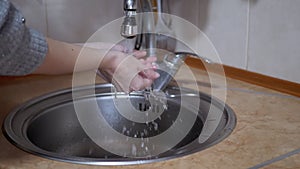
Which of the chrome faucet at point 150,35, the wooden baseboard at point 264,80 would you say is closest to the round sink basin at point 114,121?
the chrome faucet at point 150,35

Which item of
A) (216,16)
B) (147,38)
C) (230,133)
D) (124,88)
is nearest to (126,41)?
(147,38)

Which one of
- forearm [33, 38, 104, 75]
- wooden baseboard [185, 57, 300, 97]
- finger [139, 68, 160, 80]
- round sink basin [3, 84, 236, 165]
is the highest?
forearm [33, 38, 104, 75]

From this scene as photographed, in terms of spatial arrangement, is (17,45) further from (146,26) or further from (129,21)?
(146,26)

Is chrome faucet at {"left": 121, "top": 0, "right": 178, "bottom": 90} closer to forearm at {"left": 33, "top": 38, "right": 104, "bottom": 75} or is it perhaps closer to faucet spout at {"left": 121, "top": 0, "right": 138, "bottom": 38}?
faucet spout at {"left": 121, "top": 0, "right": 138, "bottom": 38}

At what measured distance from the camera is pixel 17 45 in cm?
52

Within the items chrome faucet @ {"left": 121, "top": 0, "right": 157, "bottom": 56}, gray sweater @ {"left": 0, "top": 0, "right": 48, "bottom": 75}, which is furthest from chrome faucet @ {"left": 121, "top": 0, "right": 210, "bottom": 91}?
gray sweater @ {"left": 0, "top": 0, "right": 48, "bottom": 75}

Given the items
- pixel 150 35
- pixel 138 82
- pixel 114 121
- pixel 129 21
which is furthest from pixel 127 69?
pixel 150 35

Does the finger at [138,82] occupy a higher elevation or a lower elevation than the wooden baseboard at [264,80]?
higher

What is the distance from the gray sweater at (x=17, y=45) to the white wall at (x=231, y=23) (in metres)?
0.50

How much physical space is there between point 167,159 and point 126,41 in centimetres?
67

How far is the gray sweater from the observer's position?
51 centimetres

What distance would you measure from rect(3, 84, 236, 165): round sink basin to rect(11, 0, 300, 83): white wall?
0.61 ft

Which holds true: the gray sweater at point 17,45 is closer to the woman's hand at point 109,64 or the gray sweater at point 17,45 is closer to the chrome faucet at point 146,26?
the woman's hand at point 109,64

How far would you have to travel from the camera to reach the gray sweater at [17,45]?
1.66ft
